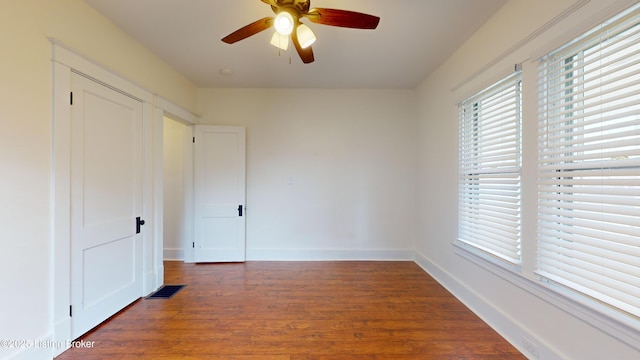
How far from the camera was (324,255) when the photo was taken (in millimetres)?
3736

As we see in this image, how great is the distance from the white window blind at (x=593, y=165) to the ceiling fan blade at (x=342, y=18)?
1212mm

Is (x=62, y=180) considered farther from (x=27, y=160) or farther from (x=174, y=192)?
(x=174, y=192)

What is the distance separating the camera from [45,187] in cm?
164

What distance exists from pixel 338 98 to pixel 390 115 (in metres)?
0.85

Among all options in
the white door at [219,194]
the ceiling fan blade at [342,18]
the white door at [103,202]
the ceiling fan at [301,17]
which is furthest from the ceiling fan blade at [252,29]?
the white door at [219,194]

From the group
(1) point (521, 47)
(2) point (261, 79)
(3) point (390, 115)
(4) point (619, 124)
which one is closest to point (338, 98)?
(3) point (390, 115)

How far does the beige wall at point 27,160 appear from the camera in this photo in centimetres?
143

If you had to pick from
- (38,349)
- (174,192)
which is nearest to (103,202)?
(38,349)

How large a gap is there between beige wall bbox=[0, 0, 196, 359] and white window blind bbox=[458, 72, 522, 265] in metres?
3.36

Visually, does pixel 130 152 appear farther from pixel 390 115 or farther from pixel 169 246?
pixel 390 115

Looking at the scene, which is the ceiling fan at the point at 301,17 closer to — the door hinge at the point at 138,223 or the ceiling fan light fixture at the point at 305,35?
the ceiling fan light fixture at the point at 305,35

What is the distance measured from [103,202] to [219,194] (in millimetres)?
1568

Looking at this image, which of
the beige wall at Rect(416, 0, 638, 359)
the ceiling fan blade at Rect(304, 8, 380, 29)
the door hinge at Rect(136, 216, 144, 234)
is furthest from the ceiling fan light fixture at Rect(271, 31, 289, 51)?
the door hinge at Rect(136, 216, 144, 234)

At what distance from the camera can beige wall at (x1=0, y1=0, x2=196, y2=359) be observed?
143cm
